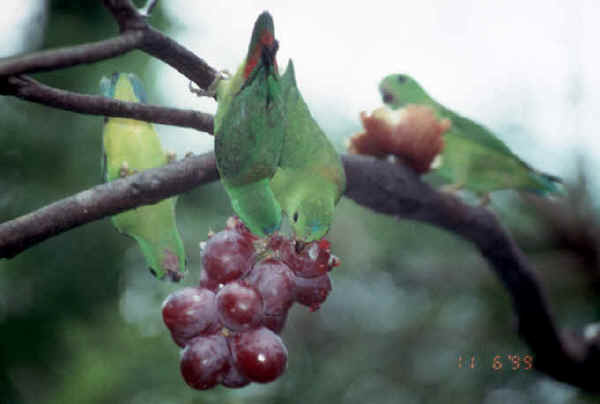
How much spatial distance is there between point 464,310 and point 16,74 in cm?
349

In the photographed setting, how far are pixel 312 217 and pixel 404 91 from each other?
65.3 inches

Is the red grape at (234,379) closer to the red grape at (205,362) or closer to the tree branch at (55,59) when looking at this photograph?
the red grape at (205,362)

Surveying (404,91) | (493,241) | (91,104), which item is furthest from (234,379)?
(404,91)

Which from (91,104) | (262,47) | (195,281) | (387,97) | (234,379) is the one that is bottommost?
(195,281)

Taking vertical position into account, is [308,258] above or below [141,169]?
above

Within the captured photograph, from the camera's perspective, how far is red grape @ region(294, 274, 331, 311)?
3.32 feet

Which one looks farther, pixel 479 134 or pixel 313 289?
pixel 479 134

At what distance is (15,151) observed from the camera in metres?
3.12

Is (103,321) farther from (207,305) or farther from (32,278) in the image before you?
(207,305)

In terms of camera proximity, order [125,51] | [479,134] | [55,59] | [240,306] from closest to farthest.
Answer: [55,59] → [125,51] → [240,306] → [479,134]

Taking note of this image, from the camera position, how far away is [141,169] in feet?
5.60

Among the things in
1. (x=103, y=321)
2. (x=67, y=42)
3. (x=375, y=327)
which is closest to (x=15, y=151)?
(x=67, y=42)

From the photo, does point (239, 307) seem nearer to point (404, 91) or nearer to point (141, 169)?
point (141, 169)

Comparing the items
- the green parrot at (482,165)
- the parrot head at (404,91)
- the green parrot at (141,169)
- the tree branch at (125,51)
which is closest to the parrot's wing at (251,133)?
the tree branch at (125,51)
